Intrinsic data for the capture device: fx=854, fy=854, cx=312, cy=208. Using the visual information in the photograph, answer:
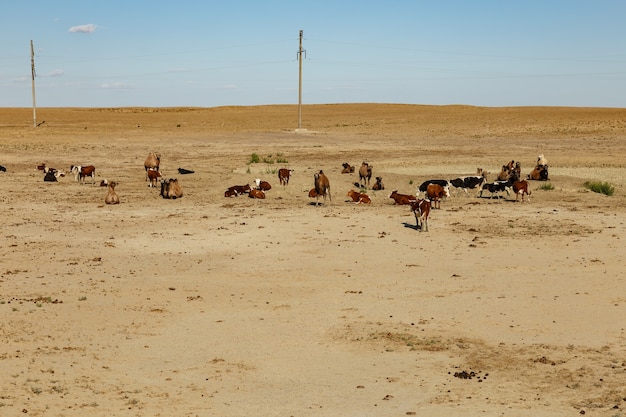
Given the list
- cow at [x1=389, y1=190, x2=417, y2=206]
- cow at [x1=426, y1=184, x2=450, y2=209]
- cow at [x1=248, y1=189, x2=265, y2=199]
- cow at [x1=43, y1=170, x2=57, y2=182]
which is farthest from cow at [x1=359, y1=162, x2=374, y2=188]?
cow at [x1=43, y1=170, x2=57, y2=182]

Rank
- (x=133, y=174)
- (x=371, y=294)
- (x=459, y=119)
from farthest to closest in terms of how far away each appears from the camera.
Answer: (x=459, y=119) → (x=133, y=174) → (x=371, y=294)

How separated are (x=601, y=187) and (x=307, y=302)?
15451 millimetres

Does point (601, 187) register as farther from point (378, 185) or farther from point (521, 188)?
point (378, 185)

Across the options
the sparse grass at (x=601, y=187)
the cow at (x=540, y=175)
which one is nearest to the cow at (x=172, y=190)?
the cow at (x=540, y=175)

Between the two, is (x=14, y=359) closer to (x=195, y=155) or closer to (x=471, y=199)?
(x=471, y=199)

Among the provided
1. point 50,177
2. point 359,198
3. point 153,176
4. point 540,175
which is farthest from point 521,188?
point 50,177

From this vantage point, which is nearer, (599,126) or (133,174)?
(133,174)

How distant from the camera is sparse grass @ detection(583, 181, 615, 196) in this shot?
1032 inches

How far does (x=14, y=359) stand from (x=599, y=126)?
6051 cm

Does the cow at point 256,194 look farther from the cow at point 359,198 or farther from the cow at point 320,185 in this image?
the cow at point 359,198

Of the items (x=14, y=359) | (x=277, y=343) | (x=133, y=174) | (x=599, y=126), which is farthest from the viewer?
(x=599, y=126)

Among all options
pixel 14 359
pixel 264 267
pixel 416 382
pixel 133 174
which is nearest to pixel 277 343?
pixel 416 382

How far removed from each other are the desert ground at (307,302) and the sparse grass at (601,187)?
1.37 feet

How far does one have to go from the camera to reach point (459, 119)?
271 feet
